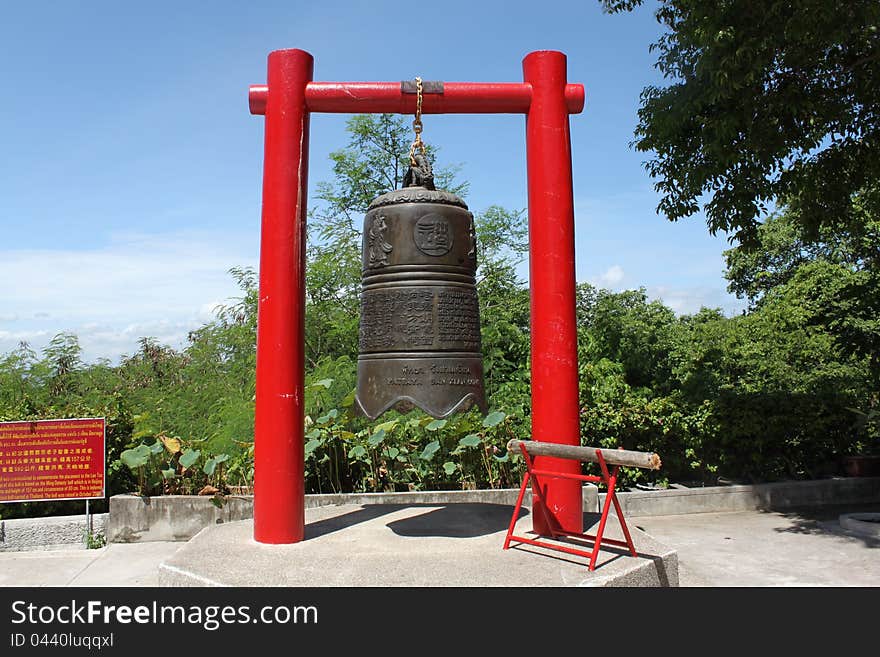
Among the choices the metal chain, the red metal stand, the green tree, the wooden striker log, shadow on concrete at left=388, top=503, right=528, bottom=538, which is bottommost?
shadow on concrete at left=388, top=503, right=528, bottom=538

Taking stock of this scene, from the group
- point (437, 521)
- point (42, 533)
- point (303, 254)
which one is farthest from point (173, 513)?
point (303, 254)

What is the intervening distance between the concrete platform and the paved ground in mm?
641

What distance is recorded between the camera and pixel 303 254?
5.27m

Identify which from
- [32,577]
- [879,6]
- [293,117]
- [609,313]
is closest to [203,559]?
[32,577]

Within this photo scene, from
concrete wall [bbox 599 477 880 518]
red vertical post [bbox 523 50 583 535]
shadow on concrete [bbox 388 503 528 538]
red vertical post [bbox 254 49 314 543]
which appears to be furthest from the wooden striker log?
concrete wall [bbox 599 477 880 518]

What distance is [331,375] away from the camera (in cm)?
966

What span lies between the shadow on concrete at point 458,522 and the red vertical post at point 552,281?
1.72 ft

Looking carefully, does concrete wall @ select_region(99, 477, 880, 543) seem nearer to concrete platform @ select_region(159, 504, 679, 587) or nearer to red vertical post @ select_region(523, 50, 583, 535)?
concrete platform @ select_region(159, 504, 679, 587)

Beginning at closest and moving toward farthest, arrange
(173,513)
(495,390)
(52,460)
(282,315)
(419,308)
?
1. (419,308)
2. (282,315)
3. (52,460)
4. (173,513)
5. (495,390)

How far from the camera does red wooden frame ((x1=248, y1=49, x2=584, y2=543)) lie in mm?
5148

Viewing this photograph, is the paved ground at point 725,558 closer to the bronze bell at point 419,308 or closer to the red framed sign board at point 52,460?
the red framed sign board at point 52,460

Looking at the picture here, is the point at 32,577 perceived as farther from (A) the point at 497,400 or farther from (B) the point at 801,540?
(B) the point at 801,540

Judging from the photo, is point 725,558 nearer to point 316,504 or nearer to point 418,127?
point 316,504

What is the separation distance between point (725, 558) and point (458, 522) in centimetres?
254
